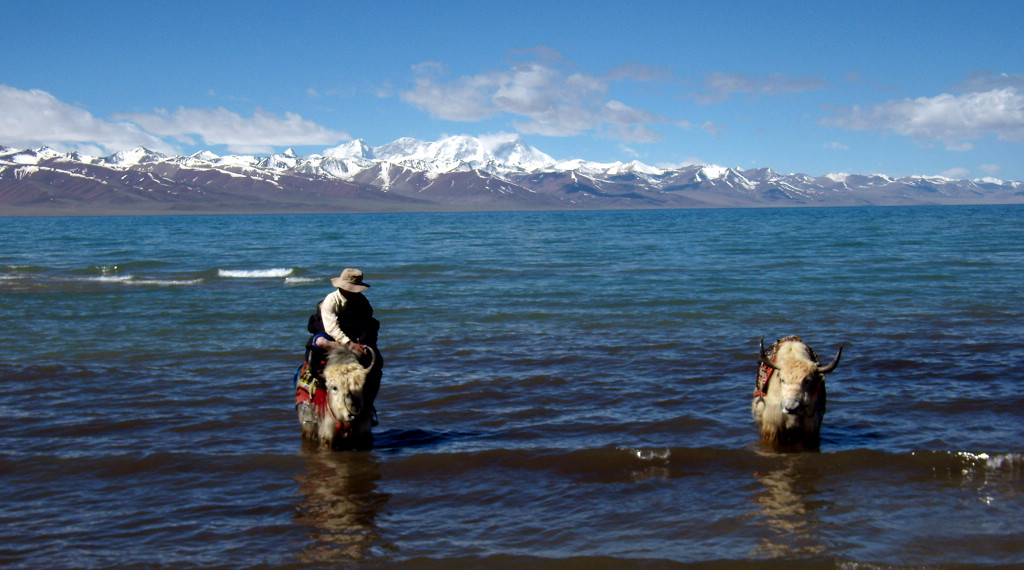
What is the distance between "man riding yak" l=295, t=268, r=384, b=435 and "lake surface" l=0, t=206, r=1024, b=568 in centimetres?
52

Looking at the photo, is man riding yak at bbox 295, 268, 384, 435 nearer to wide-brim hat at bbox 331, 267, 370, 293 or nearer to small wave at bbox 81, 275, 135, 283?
Result: wide-brim hat at bbox 331, 267, 370, 293

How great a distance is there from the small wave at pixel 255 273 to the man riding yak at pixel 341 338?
56.9ft

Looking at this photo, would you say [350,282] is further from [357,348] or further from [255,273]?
[255,273]

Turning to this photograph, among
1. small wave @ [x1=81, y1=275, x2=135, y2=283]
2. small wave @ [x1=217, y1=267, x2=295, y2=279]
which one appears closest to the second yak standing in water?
small wave @ [x1=217, y1=267, x2=295, y2=279]

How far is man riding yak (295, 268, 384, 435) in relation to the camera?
21.4 ft

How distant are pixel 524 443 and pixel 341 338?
5.75 feet

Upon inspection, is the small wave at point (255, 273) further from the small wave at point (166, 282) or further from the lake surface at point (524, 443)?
the lake surface at point (524, 443)

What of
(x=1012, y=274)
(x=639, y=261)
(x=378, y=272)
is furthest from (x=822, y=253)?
(x=378, y=272)

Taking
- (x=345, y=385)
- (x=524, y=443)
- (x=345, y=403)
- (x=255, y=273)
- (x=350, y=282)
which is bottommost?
(x=524, y=443)

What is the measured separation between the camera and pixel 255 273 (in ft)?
80.0

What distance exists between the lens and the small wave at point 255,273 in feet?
77.1

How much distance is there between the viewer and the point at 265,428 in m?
7.61

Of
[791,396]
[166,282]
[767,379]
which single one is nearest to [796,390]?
[791,396]

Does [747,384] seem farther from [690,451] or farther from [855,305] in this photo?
[855,305]
